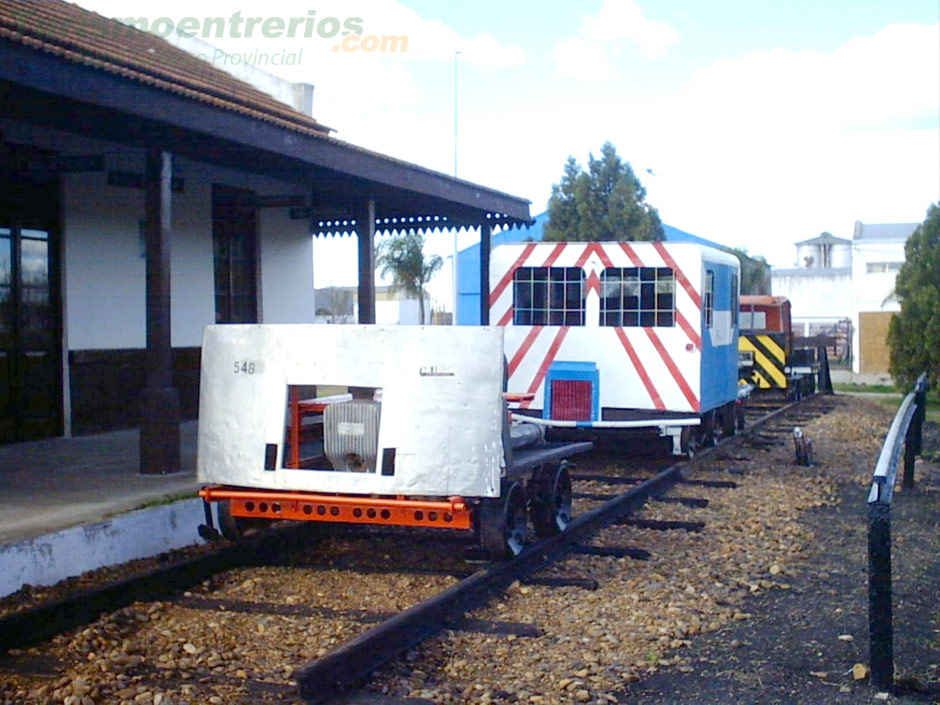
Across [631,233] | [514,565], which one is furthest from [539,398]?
[631,233]

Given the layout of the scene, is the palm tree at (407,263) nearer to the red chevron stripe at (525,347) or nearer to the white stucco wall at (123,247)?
the white stucco wall at (123,247)

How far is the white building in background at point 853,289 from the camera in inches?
1531

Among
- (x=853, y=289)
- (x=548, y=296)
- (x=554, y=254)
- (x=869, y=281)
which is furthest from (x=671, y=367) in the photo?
(x=853, y=289)

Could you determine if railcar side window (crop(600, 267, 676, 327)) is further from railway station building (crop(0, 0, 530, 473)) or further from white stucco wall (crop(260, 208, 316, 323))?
white stucco wall (crop(260, 208, 316, 323))

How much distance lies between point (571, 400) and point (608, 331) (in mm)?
922

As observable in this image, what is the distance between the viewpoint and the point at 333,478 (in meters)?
6.72

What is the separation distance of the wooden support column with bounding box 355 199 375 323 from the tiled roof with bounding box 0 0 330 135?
5.38 feet

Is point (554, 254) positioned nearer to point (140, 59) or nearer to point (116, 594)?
point (140, 59)

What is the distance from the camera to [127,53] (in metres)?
11.5

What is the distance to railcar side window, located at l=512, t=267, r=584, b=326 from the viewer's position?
40.9 ft

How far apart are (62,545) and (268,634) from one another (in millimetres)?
1795

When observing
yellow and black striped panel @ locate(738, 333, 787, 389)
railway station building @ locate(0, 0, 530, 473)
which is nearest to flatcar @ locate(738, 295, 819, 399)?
yellow and black striped panel @ locate(738, 333, 787, 389)

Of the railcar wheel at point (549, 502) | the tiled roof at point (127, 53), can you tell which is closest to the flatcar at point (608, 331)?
the tiled roof at point (127, 53)

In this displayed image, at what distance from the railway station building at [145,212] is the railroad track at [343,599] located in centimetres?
246
